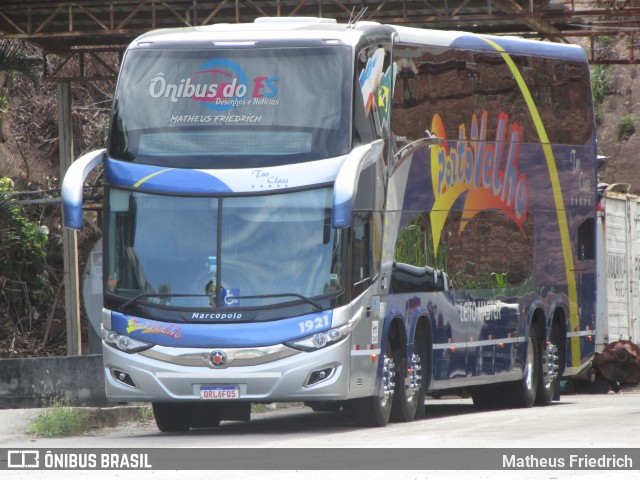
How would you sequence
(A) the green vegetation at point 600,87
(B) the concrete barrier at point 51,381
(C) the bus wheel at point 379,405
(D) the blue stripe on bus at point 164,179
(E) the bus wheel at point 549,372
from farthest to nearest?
(A) the green vegetation at point 600,87 < (E) the bus wheel at point 549,372 < (B) the concrete barrier at point 51,381 < (C) the bus wheel at point 379,405 < (D) the blue stripe on bus at point 164,179

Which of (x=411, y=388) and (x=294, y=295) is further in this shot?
(x=411, y=388)

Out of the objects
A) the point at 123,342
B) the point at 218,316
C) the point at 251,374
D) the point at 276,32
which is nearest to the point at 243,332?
the point at 218,316

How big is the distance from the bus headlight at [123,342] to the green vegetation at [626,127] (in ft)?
110

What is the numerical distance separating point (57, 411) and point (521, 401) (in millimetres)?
7154

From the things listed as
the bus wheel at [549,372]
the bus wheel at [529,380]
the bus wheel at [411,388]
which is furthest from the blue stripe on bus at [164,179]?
the bus wheel at [549,372]

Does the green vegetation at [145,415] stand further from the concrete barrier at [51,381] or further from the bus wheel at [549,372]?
the bus wheel at [549,372]

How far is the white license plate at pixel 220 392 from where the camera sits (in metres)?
15.2

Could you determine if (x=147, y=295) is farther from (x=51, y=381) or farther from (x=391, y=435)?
(x=51, y=381)

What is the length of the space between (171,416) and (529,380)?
6.37 m

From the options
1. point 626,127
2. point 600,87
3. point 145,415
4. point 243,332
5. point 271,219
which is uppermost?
point 600,87

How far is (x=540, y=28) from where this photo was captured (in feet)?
88.5

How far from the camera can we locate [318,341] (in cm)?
1520

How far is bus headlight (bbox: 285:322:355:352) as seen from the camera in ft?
49.8

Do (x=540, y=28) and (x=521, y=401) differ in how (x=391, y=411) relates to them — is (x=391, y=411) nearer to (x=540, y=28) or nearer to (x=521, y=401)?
(x=521, y=401)
